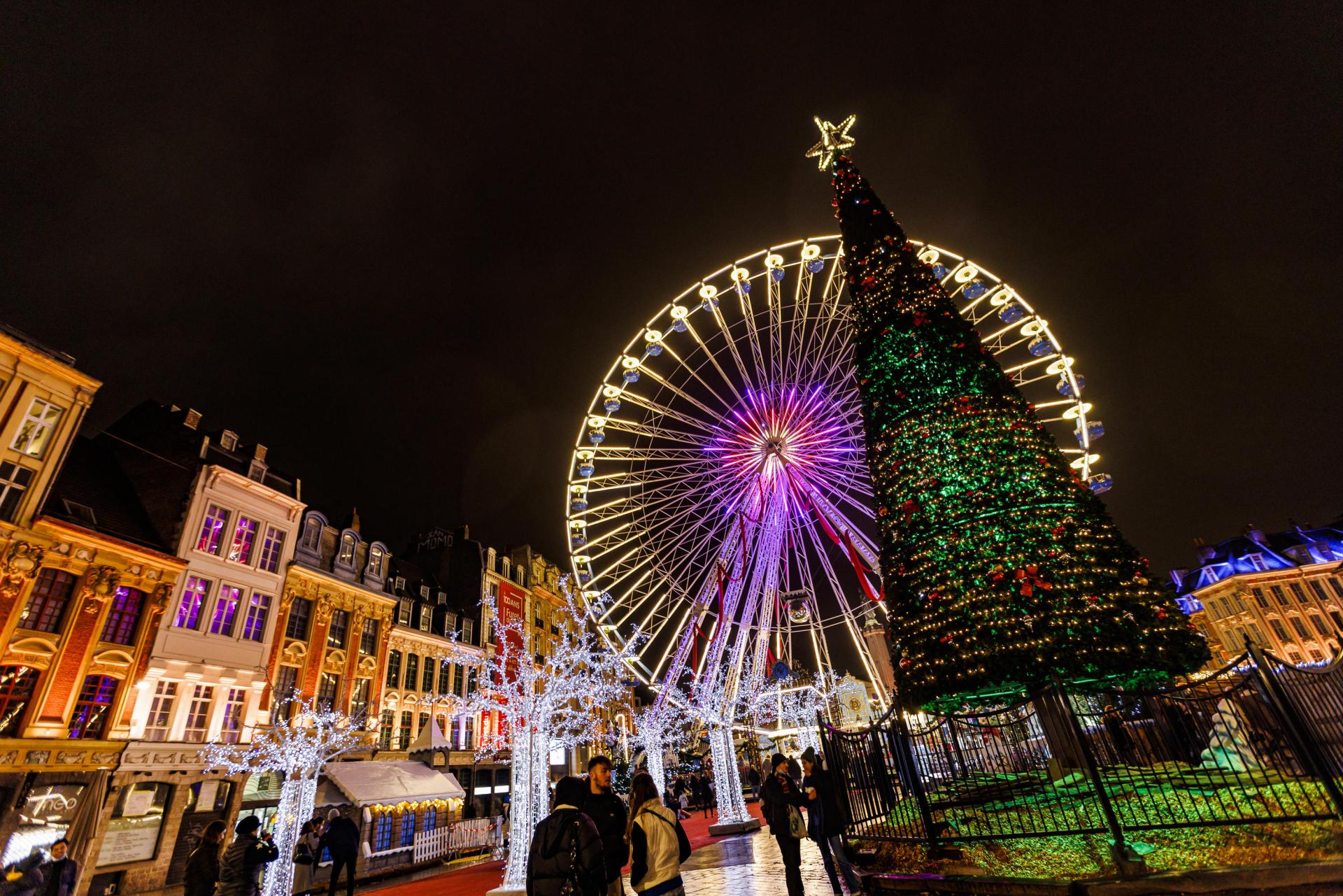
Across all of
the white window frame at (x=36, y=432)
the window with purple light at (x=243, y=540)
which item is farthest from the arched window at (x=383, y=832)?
the white window frame at (x=36, y=432)

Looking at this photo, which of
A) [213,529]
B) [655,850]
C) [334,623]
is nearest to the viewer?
[655,850]

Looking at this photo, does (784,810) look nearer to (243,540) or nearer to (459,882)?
(459,882)

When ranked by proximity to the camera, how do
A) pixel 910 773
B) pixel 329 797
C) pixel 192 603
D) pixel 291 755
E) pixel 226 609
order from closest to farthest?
pixel 910 773 < pixel 291 755 < pixel 192 603 < pixel 329 797 < pixel 226 609

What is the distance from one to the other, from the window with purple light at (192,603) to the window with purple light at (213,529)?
1106mm

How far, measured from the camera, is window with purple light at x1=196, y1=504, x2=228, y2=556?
21.6 metres

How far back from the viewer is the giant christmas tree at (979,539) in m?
9.04

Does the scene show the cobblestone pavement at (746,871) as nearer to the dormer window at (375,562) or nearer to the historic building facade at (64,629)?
the historic building facade at (64,629)

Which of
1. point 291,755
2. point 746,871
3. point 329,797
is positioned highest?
point 291,755

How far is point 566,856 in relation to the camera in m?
4.55

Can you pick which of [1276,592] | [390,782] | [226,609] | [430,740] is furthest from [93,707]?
[1276,592]

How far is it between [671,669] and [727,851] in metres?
7.65

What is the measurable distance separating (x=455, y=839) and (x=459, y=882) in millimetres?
7710

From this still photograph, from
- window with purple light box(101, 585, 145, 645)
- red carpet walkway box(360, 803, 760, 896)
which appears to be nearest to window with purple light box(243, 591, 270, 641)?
window with purple light box(101, 585, 145, 645)

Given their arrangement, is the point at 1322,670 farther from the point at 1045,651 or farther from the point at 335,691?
the point at 335,691
